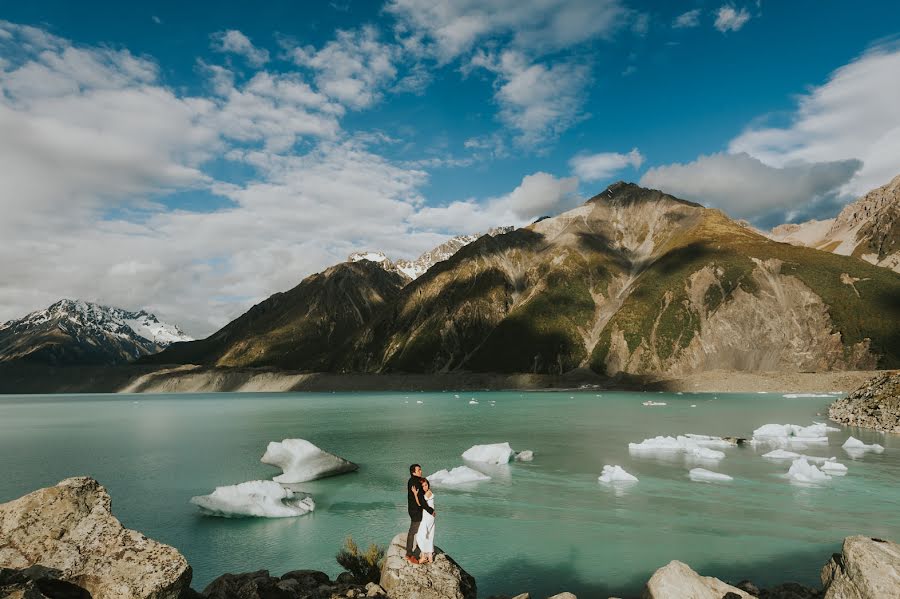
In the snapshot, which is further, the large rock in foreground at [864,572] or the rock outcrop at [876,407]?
the rock outcrop at [876,407]

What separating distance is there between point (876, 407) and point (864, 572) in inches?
2244

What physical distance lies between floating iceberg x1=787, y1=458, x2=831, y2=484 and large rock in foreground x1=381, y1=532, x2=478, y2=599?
81.5ft

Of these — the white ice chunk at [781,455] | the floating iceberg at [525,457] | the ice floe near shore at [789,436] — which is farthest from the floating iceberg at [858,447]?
the floating iceberg at [525,457]

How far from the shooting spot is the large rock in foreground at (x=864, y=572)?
35.9 ft

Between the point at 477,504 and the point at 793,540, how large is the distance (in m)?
12.7

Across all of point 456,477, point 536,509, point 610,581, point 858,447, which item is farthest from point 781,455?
point 610,581

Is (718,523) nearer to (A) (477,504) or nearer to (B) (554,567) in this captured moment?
(B) (554,567)

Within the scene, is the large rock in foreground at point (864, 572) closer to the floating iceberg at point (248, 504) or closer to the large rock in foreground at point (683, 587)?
the large rock in foreground at point (683, 587)

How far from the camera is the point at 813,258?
595 ft

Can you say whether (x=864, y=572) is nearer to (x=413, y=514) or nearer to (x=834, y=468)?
(x=413, y=514)

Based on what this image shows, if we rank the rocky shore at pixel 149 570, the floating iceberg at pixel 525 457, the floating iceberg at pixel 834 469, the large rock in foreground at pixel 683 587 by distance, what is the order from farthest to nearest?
1. the floating iceberg at pixel 525 457
2. the floating iceberg at pixel 834 469
3. the large rock in foreground at pixel 683 587
4. the rocky shore at pixel 149 570

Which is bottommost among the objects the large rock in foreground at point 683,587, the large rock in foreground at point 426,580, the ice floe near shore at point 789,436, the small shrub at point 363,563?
the ice floe near shore at point 789,436

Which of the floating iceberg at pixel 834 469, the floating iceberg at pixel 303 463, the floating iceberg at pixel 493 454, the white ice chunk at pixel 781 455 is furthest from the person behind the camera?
the white ice chunk at pixel 781 455

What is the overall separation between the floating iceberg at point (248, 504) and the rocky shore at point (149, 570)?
1027 centimetres
